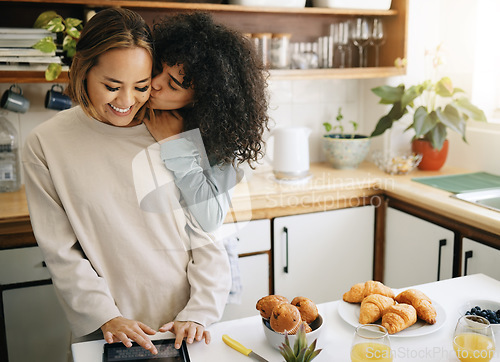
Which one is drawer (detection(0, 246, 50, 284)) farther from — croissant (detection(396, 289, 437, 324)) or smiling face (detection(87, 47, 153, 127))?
croissant (detection(396, 289, 437, 324))

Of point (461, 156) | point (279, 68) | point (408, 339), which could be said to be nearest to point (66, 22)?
point (279, 68)

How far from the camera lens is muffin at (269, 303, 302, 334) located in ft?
3.22

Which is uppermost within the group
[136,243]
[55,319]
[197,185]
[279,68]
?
[279,68]

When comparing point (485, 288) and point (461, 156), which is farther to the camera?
point (461, 156)

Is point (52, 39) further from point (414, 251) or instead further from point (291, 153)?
point (414, 251)

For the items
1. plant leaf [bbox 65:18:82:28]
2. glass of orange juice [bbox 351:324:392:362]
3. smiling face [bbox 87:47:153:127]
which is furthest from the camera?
plant leaf [bbox 65:18:82:28]

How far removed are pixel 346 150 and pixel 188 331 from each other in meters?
1.63

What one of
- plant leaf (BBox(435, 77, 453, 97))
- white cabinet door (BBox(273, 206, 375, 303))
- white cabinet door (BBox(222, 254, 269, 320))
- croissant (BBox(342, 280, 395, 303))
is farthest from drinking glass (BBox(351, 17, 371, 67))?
croissant (BBox(342, 280, 395, 303))

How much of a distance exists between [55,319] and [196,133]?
115cm

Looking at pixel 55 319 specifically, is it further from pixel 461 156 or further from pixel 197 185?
pixel 461 156

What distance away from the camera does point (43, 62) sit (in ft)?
6.41

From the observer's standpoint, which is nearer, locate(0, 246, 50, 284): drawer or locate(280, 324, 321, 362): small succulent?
locate(280, 324, 321, 362): small succulent

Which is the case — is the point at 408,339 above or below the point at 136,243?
below

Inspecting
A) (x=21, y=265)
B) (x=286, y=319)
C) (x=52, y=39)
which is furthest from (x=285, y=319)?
(x=52, y=39)
